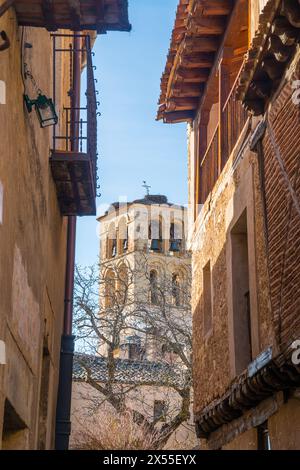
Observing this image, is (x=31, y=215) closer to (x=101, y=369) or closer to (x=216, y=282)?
(x=216, y=282)

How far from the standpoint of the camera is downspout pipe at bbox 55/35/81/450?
41.2 ft

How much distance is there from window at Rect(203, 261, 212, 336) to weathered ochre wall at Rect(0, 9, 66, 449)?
2.28m

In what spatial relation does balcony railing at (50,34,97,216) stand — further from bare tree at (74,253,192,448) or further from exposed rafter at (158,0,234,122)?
bare tree at (74,253,192,448)

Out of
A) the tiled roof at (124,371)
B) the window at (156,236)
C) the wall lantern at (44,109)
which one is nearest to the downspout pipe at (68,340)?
the wall lantern at (44,109)

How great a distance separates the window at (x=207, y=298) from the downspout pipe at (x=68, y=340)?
2062 mm

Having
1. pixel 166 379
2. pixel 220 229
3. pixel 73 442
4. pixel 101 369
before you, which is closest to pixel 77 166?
pixel 220 229

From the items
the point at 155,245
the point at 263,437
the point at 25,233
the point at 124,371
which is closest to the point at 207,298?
the point at 263,437

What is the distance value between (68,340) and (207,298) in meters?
2.19

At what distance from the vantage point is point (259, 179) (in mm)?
9352

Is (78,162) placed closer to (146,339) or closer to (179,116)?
(179,116)

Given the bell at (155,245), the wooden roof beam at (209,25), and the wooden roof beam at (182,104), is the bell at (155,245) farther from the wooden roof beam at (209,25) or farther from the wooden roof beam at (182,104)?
the wooden roof beam at (209,25)

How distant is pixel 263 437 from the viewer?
9.40 meters

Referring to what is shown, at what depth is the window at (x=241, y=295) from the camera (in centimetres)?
1008

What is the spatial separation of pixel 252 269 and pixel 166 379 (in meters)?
17.6
